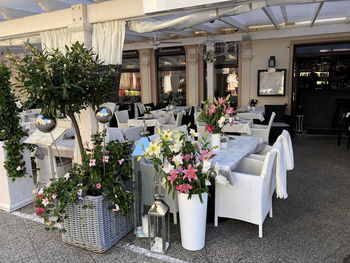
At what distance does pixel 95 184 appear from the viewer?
2748mm

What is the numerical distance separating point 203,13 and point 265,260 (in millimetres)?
2561

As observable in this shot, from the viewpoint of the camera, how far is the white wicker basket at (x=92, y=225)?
275 cm

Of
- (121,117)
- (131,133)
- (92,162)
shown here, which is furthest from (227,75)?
(92,162)

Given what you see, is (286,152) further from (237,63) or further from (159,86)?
(159,86)

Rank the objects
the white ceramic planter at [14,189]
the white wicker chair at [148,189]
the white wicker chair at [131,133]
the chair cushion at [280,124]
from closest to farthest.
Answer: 1. the white wicker chair at [148,189]
2. the white ceramic planter at [14,189]
3. the white wicker chair at [131,133]
4. the chair cushion at [280,124]

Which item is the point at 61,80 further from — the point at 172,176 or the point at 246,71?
the point at 246,71

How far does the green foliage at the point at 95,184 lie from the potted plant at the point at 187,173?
0.42m

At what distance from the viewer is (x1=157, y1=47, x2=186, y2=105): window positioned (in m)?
10.0

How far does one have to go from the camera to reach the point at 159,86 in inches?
412

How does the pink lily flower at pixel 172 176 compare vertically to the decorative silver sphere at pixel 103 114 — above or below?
below

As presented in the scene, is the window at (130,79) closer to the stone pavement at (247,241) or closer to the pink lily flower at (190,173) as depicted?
the stone pavement at (247,241)

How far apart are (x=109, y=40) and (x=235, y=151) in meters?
2.11

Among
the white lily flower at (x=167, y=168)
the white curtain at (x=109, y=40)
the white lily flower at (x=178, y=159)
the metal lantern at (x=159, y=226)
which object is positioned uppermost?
the white curtain at (x=109, y=40)

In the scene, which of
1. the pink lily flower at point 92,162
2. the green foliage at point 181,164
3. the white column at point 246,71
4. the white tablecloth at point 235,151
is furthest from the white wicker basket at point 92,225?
the white column at point 246,71
